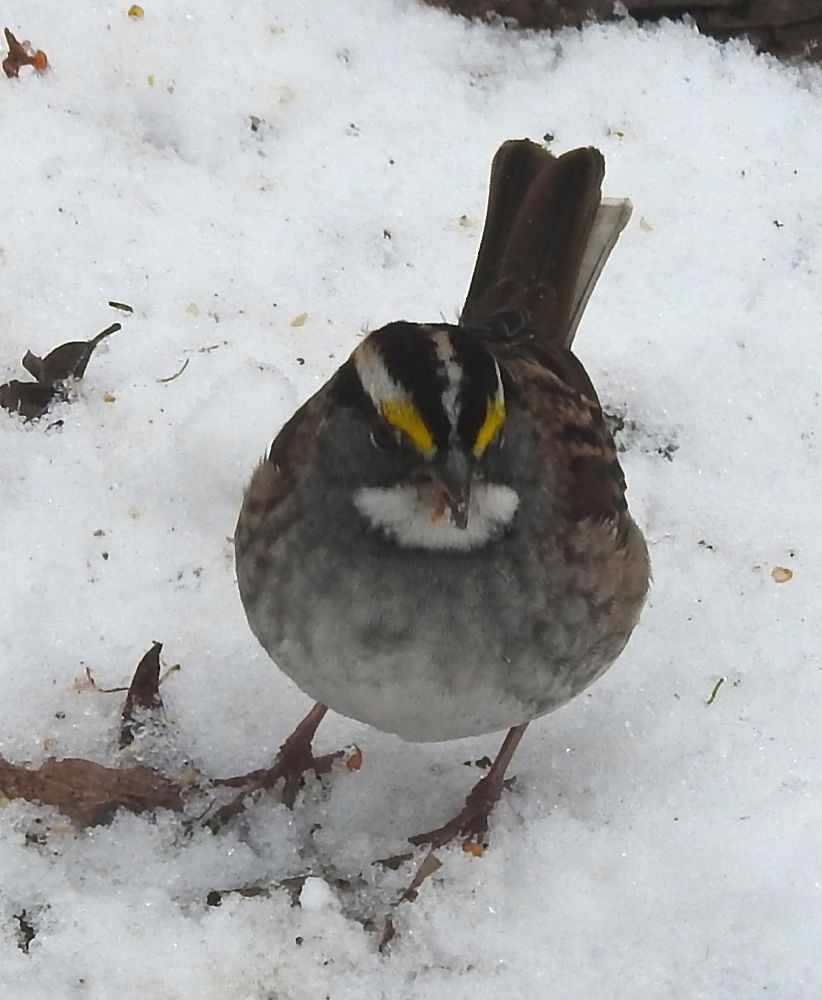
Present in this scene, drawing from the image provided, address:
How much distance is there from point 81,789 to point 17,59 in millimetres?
2678

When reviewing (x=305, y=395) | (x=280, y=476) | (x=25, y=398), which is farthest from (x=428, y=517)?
(x=25, y=398)

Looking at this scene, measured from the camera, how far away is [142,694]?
364 centimetres

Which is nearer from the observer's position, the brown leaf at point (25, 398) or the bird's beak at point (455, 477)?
the bird's beak at point (455, 477)

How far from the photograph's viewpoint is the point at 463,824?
3.54 m

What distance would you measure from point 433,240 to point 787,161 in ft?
4.15

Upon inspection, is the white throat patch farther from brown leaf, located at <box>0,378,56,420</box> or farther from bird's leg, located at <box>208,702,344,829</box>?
brown leaf, located at <box>0,378,56,420</box>

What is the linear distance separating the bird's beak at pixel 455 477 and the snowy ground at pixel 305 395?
1.08 metres

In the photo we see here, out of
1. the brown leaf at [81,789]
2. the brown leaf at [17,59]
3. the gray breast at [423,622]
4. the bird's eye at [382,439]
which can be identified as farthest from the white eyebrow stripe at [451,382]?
the brown leaf at [17,59]

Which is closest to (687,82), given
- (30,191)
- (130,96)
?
(130,96)

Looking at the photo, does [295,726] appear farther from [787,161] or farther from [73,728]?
[787,161]

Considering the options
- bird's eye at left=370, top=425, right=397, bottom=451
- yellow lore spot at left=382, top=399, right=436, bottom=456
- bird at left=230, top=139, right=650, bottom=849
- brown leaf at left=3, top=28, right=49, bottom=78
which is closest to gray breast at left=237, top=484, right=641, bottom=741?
bird at left=230, top=139, right=650, bottom=849

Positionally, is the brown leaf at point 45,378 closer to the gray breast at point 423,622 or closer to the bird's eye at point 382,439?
the gray breast at point 423,622

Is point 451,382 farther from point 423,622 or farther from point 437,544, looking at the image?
point 423,622

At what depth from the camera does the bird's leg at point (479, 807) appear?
11.6 ft
